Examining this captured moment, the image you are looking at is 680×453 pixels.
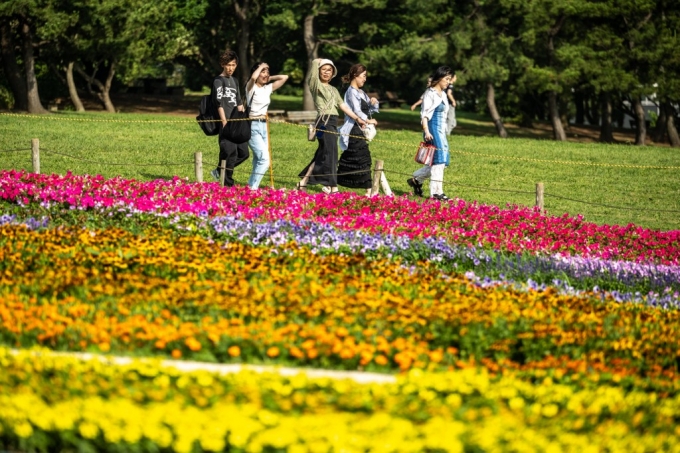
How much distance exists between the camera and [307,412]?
5.58 metres

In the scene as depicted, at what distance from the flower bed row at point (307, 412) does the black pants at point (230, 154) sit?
828 centimetres

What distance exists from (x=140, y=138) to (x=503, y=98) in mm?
27315

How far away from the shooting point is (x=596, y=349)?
295 inches

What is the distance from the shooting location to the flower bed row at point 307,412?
5.17 meters

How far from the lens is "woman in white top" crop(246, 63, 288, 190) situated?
14.2 m

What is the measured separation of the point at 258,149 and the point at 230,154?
40 centimetres

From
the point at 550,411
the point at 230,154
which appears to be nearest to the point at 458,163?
the point at 230,154

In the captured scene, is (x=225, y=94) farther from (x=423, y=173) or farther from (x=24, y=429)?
(x=24, y=429)

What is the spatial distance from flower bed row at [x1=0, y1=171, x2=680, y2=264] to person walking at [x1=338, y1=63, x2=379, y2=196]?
3.16ft

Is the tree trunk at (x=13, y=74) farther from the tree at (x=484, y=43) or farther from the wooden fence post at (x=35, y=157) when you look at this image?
the wooden fence post at (x=35, y=157)

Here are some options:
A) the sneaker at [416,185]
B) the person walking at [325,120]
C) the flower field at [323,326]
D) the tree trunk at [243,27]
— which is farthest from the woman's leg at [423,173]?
the tree trunk at [243,27]

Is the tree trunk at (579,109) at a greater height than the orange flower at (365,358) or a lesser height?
greater

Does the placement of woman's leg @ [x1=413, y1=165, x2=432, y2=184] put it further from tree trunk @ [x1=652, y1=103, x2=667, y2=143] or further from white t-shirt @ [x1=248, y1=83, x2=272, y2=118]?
tree trunk @ [x1=652, y1=103, x2=667, y2=143]

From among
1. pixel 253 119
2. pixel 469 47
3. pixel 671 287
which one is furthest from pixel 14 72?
pixel 671 287
